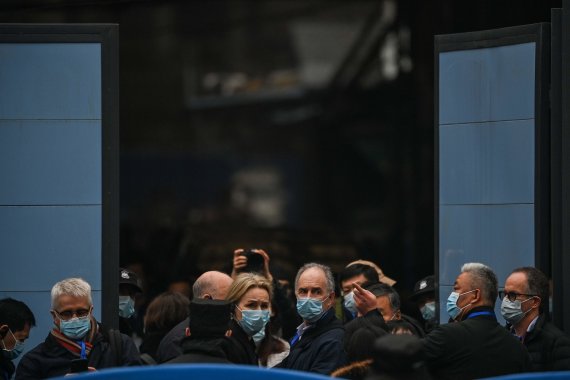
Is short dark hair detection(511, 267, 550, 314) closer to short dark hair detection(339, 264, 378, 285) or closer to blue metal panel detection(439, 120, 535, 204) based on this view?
blue metal panel detection(439, 120, 535, 204)

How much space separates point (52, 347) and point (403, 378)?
2.67m

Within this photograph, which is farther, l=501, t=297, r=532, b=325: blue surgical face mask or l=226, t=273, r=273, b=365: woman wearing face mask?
l=501, t=297, r=532, b=325: blue surgical face mask

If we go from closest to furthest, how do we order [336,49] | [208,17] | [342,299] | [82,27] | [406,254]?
1. [82,27]
2. [342,299]
3. [406,254]
4. [208,17]
5. [336,49]

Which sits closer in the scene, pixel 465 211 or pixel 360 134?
pixel 465 211

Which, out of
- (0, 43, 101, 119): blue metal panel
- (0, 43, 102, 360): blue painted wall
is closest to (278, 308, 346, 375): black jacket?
(0, 43, 102, 360): blue painted wall

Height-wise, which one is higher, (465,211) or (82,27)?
(82,27)

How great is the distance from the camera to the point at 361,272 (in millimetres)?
8516

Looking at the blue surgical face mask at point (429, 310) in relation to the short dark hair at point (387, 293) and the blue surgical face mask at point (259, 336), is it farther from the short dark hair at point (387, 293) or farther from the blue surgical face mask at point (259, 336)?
the blue surgical face mask at point (259, 336)

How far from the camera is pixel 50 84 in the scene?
7973 millimetres

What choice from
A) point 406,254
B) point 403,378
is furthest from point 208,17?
point 403,378

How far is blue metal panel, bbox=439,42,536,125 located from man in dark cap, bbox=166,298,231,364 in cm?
285

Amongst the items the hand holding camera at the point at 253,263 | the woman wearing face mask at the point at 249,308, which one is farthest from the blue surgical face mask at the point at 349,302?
the woman wearing face mask at the point at 249,308

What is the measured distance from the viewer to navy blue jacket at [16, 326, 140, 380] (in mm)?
6645

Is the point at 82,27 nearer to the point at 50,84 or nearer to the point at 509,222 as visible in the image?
the point at 50,84
